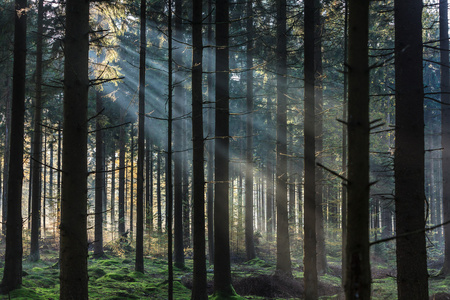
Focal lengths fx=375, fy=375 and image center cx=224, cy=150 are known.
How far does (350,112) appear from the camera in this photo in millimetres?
3318

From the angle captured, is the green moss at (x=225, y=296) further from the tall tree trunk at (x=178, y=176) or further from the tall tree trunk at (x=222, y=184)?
the tall tree trunk at (x=178, y=176)

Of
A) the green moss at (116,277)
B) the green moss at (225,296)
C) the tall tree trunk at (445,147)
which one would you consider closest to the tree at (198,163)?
the green moss at (225,296)

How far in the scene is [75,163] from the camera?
16.9 ft

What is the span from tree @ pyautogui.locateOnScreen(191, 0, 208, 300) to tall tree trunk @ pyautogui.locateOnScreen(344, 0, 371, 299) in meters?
6.00

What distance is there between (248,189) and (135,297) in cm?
970

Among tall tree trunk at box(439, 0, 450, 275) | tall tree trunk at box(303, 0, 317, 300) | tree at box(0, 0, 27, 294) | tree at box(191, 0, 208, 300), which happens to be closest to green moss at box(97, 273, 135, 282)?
tree at box(0, 0, 27, 294)

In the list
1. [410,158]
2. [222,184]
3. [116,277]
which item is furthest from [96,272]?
[410,158]

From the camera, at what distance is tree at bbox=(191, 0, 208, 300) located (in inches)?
360

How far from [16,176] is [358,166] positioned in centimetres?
906

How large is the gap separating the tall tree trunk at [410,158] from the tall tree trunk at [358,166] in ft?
10.8

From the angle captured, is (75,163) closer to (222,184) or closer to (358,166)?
(358,166)

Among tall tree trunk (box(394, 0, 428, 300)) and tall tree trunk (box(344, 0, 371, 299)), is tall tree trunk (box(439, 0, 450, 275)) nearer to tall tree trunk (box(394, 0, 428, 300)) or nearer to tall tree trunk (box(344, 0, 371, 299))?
tall tree trunk (box(394, 0, 428, 300))

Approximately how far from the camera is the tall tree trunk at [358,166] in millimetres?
3182

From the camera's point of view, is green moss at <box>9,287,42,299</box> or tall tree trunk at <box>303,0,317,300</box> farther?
tall tree trunk at <box>303,0,317,300</box>
